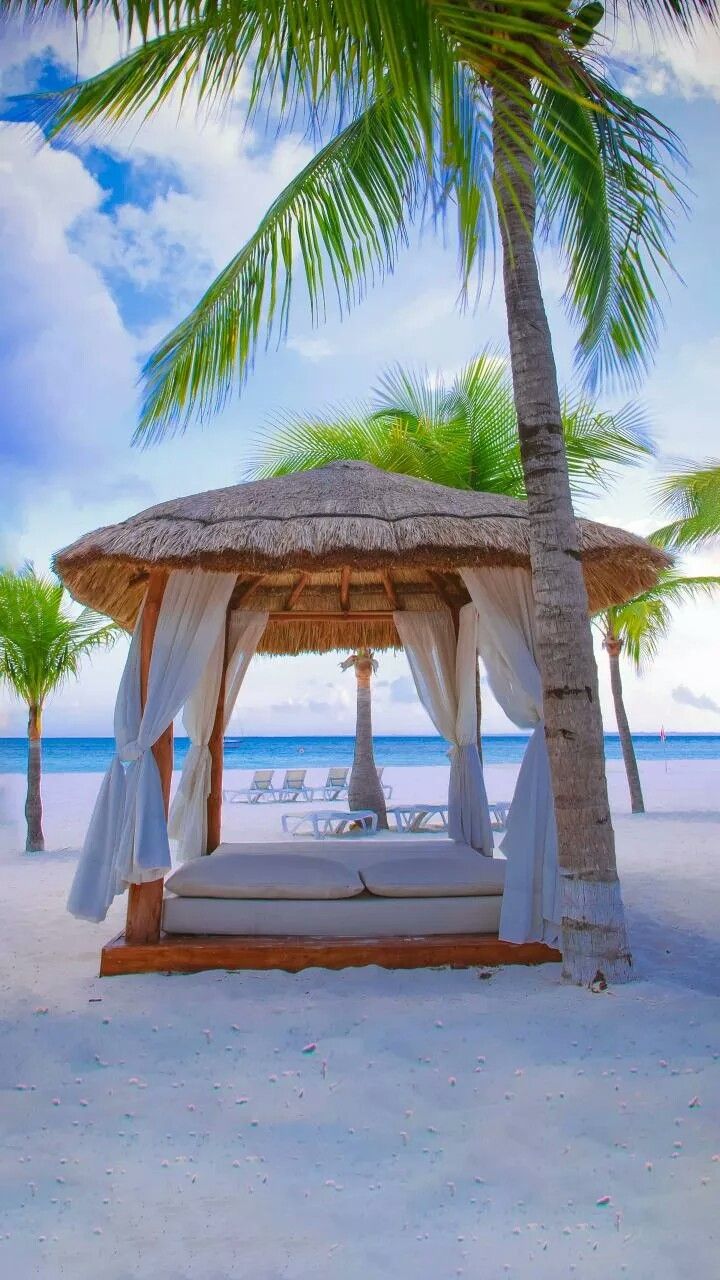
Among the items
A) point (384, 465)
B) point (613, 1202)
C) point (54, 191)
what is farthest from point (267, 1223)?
point (54, 191)

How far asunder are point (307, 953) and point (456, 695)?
2269 mm

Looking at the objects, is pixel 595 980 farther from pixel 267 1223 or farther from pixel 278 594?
pixel 278 594

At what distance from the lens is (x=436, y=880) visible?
407 centimetres

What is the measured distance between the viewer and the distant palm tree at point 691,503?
940 cm

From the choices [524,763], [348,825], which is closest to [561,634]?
[524,763]

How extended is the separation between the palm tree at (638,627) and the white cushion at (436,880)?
7.07 meters

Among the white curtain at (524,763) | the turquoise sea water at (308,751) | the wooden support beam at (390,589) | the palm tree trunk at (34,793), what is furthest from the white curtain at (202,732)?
the turquoise sea water at (308,751)

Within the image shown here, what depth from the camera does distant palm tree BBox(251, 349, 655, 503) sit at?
804cm

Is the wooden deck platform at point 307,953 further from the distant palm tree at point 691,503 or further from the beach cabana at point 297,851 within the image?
the distant palm tree at point 691,503

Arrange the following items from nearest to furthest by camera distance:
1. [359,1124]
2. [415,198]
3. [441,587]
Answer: [359,1124], [415,198], [441,587]

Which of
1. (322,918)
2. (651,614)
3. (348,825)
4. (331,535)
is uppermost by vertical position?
(651,614)

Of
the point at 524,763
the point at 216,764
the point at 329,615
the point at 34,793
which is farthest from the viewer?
the point at 34,793

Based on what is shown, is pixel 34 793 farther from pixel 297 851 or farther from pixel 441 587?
pixel 441 587

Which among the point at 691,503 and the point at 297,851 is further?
the point at 691,503
